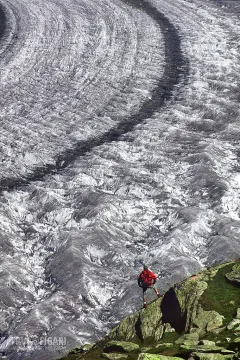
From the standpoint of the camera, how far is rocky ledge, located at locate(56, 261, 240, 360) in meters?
9.20

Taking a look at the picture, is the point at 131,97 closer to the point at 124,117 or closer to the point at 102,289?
the point at 124,117

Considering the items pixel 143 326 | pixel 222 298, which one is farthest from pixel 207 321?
pixel 143 326

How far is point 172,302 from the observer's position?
1130 centimetres

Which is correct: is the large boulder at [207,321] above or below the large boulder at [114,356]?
above

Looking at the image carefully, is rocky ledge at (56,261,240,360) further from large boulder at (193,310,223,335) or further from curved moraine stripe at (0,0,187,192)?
curved moraine stripe at (0,0,187,192)

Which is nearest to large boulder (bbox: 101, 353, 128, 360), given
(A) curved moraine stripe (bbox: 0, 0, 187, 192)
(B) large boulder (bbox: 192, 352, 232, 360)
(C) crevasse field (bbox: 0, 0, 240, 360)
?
(B) large boulder (bbox: 192, 352, 232, 360)

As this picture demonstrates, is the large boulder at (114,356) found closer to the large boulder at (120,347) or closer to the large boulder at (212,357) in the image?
the large boulder at (120,347)

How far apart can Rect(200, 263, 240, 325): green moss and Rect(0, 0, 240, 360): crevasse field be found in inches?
109

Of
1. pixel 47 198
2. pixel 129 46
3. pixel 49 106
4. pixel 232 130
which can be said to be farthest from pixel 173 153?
pixel 129 46

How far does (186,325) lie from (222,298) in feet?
3.14

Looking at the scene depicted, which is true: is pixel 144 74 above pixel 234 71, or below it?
below

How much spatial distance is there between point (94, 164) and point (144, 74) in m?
9.75

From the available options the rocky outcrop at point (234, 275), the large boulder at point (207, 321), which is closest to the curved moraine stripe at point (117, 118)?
the rocky outcrop at point (234, 275)

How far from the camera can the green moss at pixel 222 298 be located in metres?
10.4
